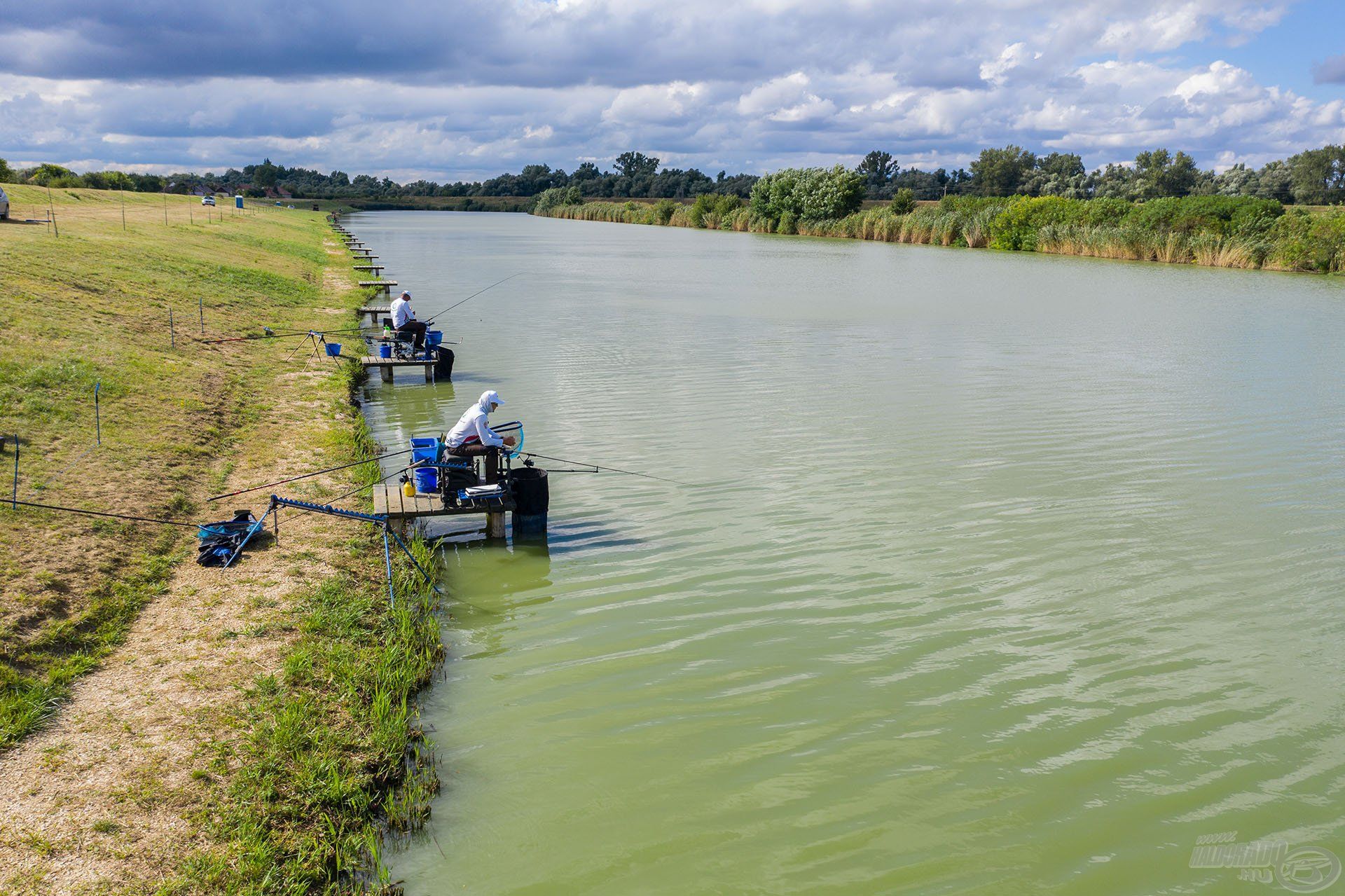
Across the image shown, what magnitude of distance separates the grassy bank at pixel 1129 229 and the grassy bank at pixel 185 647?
168 ft

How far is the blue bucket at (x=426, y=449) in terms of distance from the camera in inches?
429

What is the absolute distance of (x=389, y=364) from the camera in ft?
64.4

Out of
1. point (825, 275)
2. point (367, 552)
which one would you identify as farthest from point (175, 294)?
point (825, 275)

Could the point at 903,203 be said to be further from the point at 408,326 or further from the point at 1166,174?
the point at 408,326

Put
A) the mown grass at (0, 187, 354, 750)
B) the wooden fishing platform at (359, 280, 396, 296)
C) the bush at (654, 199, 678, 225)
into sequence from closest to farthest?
the mown grass at (0, 187, 354, 750) < the wooden fishing platform at (359, 280, 396, 296) < the bush at (654, 199, 678, 225)

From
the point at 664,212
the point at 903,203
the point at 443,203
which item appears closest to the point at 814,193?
the point at 903,203

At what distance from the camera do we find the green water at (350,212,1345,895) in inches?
236

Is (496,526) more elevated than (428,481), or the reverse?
(428,481)

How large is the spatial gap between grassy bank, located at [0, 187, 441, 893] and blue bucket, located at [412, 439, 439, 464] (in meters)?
1.00

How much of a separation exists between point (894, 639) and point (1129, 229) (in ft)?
185

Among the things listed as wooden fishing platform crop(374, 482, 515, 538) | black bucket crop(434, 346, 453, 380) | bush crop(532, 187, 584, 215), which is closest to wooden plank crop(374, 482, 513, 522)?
wooden fishing platform crop(374, 482, 515, 538)

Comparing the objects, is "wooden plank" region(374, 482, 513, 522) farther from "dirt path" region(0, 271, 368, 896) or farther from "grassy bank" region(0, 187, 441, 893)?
"dirt path" region(0, 271, 368, 896)

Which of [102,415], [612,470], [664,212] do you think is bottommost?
[612,470]

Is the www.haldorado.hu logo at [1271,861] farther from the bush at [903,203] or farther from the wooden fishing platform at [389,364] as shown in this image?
the bush at [903,203]
